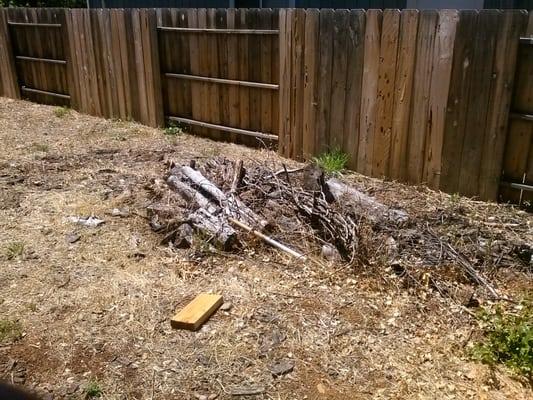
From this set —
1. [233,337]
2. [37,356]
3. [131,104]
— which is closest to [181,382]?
[233,337]

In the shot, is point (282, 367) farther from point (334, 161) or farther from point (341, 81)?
point (341, 81)

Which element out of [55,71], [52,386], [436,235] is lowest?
[52,386]

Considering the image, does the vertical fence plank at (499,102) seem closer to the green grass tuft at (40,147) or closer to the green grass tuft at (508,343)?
the green grass tuft at (508,343)

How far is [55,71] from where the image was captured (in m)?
8.46

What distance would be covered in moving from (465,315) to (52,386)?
222 centimetres

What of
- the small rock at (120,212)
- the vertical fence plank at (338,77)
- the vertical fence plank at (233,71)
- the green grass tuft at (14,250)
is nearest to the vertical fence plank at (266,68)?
the vertical fence plank at (233,71)

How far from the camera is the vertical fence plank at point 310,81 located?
506 cm

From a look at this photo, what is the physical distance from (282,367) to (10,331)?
151cm

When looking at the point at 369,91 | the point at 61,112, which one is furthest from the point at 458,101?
the point at 61,112

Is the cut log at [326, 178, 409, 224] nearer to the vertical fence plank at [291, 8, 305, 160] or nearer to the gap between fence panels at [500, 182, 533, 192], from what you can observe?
the gap between fence panels at [500, 182, 533, 192]

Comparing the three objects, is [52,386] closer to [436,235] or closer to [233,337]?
[233,337]

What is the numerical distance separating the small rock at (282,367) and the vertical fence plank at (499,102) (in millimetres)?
2687

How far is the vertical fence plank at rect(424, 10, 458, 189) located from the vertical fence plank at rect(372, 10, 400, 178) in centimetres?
37

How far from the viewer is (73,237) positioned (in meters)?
3.87
